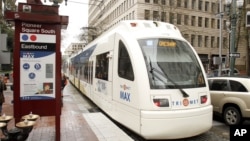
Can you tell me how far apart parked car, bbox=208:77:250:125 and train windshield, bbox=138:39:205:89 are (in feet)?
7.05

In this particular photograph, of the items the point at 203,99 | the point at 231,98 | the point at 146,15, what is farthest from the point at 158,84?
the point at 146,15

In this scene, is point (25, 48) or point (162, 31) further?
point (162, 31)

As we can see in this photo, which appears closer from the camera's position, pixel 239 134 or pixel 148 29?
pixel 239 134

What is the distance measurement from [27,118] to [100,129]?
7.61 feet

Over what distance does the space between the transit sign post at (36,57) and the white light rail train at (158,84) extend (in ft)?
6.97

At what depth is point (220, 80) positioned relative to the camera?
11008 millimetres

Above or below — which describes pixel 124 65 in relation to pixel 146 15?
below

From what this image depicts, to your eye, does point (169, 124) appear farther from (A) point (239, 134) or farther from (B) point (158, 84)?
(A) point (239, 134)

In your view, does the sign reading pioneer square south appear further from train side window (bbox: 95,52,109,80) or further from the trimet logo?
train side window (bbox: 95,52,109,80)

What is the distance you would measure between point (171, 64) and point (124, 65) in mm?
1373

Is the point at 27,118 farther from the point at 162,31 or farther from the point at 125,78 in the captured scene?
the point at 162,31

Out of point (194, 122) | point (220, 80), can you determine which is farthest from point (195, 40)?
point (194, 122)

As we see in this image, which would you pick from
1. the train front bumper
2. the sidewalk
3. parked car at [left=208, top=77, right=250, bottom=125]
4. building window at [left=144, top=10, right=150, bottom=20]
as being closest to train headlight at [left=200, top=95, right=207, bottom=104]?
the train front bumper

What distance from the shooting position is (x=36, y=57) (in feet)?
21.5
